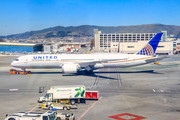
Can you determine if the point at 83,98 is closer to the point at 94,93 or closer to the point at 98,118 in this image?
the point at 94,93

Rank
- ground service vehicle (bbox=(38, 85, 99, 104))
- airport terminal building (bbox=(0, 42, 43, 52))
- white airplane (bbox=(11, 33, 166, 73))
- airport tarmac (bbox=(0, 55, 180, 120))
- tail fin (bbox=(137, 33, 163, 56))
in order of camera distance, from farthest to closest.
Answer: airport terminal building (bbox=(0, 42, 43, 52))
tail fin (bbox=(137, 33, 163, 56))
white airplane (bbox=(11, 33, 166, 73))
ground service vehicle (bbox=(38, 85, 99, 104))
airport tarmac (bbox=(0, 55, 180, 120))

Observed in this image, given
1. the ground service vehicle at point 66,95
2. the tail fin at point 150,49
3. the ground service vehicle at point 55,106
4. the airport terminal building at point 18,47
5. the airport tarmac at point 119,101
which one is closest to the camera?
the airport tarmac at point 119,101

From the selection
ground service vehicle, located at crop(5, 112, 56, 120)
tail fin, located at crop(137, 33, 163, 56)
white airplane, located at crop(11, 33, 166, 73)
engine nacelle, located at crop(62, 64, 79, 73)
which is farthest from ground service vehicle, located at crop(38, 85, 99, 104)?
tail fin, located at crop(137, 33, 163, 56)

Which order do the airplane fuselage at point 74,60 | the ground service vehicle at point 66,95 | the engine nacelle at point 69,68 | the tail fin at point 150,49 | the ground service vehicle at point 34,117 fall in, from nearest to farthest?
1. the ground service vehicle at point 34,117
2. the ground service vehicle at point 66,95
3. the engine nacelle at point 69,68
4. the airplane fuselage at point 74,60
5. the tail fin at point 150,49

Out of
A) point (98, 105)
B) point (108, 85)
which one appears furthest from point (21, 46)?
point (98, 105)

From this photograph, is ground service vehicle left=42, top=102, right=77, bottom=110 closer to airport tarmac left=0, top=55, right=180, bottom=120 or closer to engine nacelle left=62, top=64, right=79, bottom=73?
airport tarmac left=0, top=55, right=180, bottom=120

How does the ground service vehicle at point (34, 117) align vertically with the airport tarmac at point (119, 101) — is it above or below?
above

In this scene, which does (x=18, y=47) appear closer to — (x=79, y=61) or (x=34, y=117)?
(x=79, y=61)

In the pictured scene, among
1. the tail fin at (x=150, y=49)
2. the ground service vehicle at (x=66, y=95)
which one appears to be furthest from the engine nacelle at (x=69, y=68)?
the ground service vehicle at (x=66, y=95)

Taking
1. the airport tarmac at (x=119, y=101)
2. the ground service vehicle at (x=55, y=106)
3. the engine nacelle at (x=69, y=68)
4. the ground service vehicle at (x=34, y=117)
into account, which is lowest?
the airport tarmac at (x=119, y=101)

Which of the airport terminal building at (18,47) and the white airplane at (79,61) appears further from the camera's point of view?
the airport terminal building at (18,47)

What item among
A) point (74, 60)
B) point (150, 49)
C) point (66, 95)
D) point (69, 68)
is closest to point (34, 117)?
point (66, 95)

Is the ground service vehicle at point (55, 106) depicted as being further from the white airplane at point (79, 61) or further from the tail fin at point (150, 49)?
the tail fin at point (150, 49)

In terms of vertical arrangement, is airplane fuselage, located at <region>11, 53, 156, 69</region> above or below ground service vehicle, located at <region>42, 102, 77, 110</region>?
above
